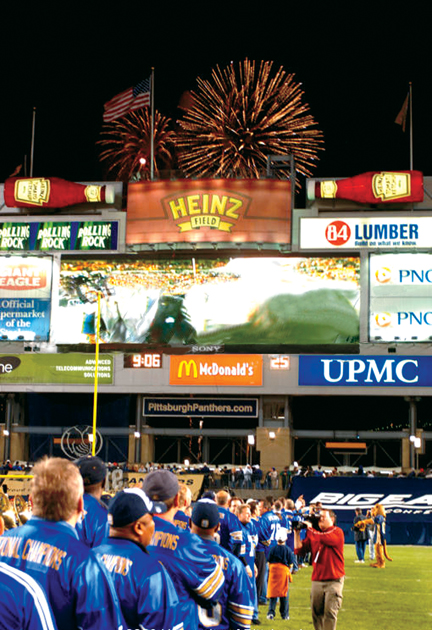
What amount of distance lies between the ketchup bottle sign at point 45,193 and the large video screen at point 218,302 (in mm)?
3937

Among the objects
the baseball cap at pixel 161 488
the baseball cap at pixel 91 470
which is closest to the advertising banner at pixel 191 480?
the baseball cap at pixel 91 470

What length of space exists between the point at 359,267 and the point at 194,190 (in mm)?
9221

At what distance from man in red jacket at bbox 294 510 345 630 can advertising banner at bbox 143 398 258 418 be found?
123 ft

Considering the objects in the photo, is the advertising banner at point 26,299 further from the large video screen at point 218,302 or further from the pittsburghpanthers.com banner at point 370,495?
the pittsburghpanthers.com banner at point 370,495

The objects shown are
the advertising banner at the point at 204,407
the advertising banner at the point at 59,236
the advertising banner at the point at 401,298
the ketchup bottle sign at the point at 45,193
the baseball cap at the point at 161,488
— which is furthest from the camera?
the advertising banner at the point at 204,407

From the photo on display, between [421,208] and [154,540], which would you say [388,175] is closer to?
[421,208]

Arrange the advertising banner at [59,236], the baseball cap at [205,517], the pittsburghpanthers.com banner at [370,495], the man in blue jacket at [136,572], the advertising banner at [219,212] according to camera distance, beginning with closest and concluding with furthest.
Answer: the man in blue jacket at [136,572] → the baseball cap at [205,517] → the pittsburghpanthers.com banner at [370,495] → the advertising banner at [219,212] → the advertising banner at [59,236]

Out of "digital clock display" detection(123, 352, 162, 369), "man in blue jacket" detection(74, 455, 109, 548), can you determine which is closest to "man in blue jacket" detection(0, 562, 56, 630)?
"man in blue jacket" detection(74, 455, 109, 548)

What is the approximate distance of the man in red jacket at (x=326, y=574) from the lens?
447 inches

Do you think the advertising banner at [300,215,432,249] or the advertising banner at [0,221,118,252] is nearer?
the advertising banner at [300,215,432,249]

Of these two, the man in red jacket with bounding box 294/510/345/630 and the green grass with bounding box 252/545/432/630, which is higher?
the man in red jacket with bounding box 294/510/345/630

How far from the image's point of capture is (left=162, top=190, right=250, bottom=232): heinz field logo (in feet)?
152

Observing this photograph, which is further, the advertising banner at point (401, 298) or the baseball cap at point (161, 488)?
the advertising banner at point (401, 298)

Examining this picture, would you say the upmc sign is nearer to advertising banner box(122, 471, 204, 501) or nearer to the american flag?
advertising banner box(122, 471, 204, 501)
